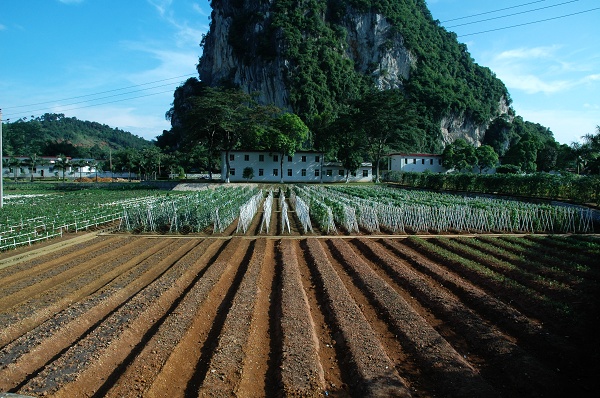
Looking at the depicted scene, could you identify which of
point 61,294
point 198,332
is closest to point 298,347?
point 198,332

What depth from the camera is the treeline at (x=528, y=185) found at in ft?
89.8

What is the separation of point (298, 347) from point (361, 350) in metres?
1.12

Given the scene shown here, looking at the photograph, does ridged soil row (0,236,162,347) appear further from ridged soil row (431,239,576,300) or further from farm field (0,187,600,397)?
ridged soil row (431,239,576,300)

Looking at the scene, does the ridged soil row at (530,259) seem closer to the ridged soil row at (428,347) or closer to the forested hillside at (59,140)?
the ridged soil row at (428,347)

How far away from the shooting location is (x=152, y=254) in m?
15.1

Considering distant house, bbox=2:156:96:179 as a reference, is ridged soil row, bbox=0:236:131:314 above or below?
below

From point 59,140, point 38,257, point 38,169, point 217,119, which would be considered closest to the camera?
point 38,257

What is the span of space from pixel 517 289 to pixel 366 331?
4884mm

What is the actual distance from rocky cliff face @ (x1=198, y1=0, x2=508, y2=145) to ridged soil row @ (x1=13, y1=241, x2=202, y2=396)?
347 ft

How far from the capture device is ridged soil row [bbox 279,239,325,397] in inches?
231

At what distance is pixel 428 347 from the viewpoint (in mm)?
7234

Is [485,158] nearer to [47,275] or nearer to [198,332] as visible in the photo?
[47,275]

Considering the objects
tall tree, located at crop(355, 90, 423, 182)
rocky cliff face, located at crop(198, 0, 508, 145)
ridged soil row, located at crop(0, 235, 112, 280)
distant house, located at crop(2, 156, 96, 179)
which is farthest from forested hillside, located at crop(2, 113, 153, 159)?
ridged soil row, located at crop(0, 235, 112, 280)

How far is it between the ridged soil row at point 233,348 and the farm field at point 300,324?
0.03 metres
